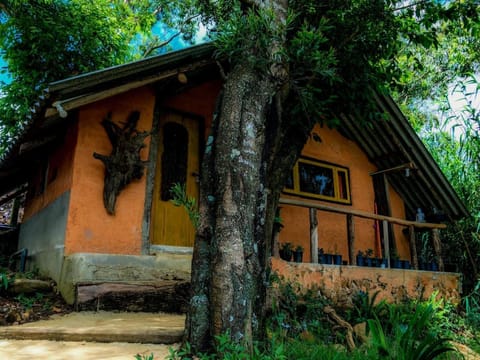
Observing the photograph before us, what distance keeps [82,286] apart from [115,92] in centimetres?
247

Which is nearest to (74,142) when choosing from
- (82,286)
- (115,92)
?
(115,92)

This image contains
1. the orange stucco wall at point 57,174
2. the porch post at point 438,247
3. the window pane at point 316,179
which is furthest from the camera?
the window pane at point 316,179

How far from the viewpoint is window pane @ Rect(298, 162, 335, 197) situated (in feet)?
26.1

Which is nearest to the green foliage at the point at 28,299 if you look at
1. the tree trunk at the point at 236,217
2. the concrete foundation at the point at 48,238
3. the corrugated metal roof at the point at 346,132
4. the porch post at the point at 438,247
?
the concrete foundation at the point at 48,238

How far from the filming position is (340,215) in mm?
8164

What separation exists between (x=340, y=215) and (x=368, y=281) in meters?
2.43

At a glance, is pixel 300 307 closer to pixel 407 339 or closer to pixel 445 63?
pixel 407 339

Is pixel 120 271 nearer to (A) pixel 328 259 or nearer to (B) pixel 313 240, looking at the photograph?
(B) pixel 313 240

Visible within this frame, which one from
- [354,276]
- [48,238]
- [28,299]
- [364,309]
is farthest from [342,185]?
[28,299]

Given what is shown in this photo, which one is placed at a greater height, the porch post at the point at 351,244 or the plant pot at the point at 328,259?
the porch post at the point at 351,244

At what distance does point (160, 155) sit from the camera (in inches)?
249

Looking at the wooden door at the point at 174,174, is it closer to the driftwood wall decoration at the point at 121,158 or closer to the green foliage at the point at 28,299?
the driftwood wall decoration at the point at 121,158

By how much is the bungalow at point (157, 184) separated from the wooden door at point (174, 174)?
2cm

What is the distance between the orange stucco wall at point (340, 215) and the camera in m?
7.49
